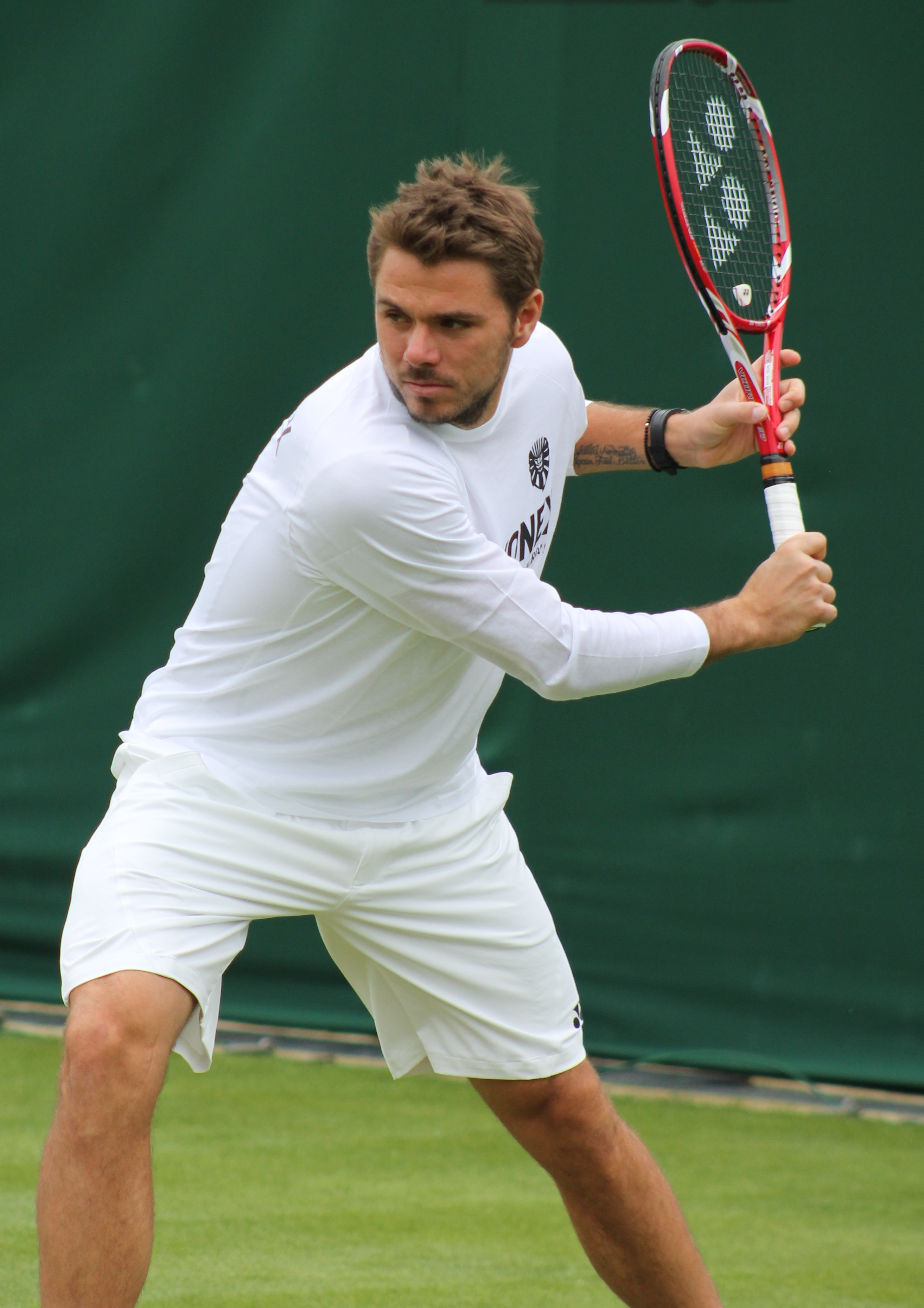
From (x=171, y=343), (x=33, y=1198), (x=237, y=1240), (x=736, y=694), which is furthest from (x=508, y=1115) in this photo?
(x=171, y=343)

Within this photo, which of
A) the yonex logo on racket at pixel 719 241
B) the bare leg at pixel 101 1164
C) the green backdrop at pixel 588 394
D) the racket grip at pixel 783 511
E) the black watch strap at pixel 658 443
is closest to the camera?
the bare leg at pixel 101 1164

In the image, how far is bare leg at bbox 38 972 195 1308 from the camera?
1859 millimetres

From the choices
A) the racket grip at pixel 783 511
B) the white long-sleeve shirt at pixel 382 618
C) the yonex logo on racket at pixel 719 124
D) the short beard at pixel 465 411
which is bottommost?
the white long-sleeve shirt at pixel 382 618

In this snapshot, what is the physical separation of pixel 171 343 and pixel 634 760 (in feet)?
5.13

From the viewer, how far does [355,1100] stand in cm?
386

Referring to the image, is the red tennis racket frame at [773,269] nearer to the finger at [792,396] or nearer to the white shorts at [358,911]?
the finger at [792,396]

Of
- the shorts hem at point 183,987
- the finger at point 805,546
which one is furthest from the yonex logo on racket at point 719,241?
the shorts hem at point 183,987

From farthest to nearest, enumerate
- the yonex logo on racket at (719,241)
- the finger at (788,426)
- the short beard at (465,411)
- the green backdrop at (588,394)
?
the green backdrop at (588,394) < the yonex logo on racket at (719,241) < the finger at (788,426) < the short beard at (465,411)

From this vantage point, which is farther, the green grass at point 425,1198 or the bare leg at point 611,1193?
the green grass at point 425,1198

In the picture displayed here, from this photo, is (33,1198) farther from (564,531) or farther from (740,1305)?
(564,531)

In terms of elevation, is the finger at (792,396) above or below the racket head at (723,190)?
below

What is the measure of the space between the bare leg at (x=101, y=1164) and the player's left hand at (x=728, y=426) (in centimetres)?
111

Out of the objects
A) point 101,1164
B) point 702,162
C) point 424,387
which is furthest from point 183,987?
point 702,162

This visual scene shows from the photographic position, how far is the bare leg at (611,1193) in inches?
87.7
